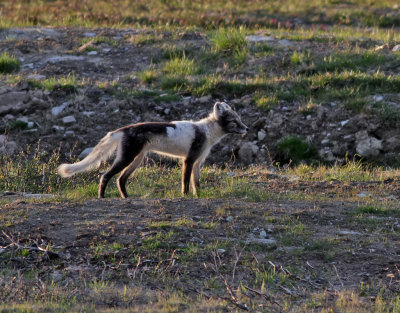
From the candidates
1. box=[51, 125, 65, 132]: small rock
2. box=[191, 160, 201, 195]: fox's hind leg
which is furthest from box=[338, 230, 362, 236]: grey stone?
box=[51, 125, 65, 132]: small rock

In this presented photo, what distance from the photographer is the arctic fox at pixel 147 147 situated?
9141mm

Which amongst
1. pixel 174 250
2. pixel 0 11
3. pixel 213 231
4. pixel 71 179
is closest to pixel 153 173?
pixel 71 179

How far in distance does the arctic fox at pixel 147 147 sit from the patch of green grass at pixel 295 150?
8.65 feet

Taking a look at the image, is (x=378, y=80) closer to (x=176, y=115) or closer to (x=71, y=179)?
(x=176, y=115)

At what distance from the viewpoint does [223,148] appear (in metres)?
12.6

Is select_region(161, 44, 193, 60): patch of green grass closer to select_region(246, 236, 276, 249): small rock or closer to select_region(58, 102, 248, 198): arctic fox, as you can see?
select_region(58, 102, 248, 198): arctic fox

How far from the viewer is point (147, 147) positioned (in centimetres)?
933

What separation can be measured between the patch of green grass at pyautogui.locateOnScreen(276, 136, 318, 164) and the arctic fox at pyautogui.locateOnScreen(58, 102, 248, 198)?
2636mm

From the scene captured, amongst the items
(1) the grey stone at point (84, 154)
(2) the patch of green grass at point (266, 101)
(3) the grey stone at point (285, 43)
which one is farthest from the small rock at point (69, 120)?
(3) the grey stone at point (285, 43)

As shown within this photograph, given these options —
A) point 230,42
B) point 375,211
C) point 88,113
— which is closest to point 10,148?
point 88,113

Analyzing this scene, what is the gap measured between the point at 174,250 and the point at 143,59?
32.3 feet

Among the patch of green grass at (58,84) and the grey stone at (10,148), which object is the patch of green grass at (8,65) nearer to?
the patch of green grass at (58,84)

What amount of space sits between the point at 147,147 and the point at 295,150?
3.86m

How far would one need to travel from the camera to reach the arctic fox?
9.14 metres
